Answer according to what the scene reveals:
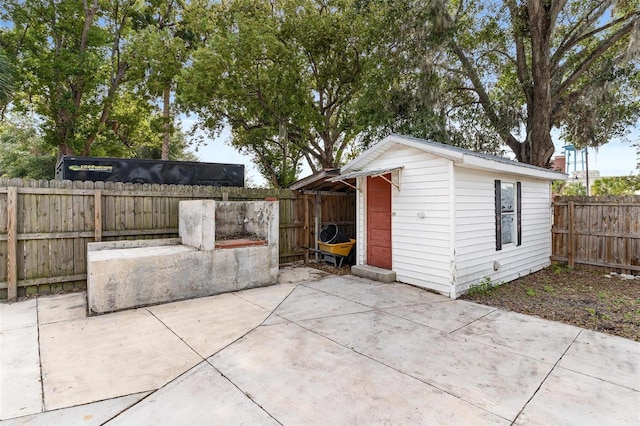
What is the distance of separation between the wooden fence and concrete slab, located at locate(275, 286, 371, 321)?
6.32 meters

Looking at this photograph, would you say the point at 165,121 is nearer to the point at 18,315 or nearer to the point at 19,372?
the point at 18,315

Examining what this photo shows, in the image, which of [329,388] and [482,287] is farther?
[482,287]

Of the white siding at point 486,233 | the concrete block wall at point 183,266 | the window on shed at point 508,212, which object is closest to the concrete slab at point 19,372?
the concrete block wall at point 183,266

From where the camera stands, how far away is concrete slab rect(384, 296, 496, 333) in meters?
4.13

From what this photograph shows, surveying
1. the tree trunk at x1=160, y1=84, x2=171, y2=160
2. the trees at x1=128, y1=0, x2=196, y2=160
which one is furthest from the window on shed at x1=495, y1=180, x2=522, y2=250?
the tree trunk at x1=160, y1=84, x2=171, y2=160

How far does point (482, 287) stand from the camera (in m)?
5.73

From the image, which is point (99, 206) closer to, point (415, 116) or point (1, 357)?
point (1, 357)

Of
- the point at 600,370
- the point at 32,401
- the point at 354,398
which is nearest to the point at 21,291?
the point at 32,401

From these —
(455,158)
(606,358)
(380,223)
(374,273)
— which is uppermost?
(455,158)

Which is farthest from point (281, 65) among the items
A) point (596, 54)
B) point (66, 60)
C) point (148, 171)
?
point (596, 54)

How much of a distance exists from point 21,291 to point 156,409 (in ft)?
14.5

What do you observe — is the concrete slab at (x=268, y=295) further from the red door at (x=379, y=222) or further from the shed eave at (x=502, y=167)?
the shed eave at (x=502, y=167)

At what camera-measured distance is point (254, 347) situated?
339cm

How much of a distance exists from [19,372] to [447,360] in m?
3.99
